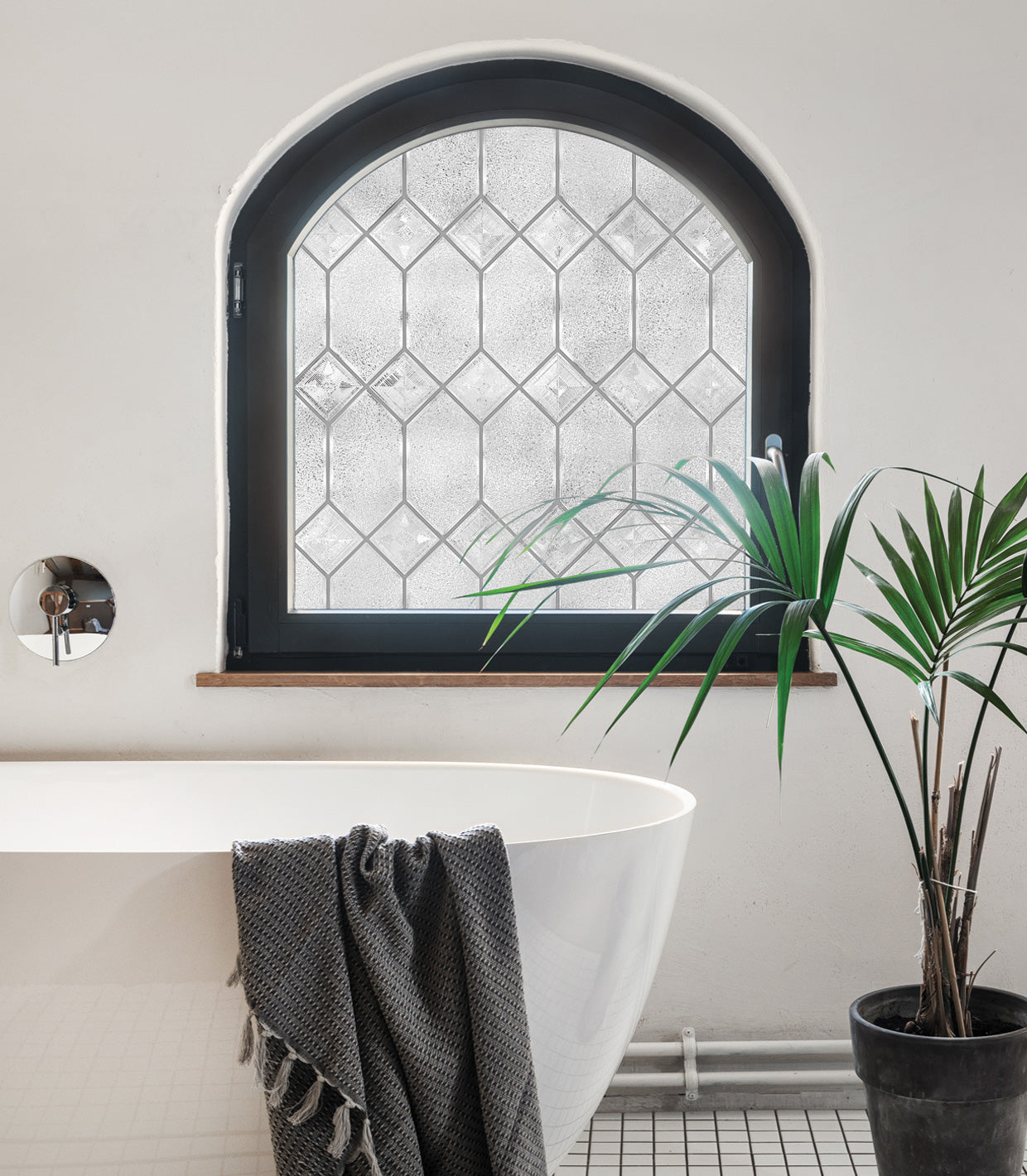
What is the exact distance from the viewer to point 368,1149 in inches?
38.9

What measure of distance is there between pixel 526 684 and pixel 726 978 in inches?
25.4

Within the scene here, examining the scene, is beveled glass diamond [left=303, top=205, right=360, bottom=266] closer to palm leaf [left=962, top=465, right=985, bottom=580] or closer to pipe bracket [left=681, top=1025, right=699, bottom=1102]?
palm leaf [left=962, top=465, right=985, bottom=580]

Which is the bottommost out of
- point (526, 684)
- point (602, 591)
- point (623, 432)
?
point (526, 684)

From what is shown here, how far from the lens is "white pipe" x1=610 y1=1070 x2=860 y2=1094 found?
175 centimetres

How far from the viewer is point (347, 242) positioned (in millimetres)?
1992

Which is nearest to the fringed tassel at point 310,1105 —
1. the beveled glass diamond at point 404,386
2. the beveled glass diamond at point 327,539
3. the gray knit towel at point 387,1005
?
the gray knit towel at point 387,1005

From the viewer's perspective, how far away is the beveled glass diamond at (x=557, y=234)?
1.99m

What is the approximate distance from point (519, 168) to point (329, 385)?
0.58 meters

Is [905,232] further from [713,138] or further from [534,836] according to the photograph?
[534,836]

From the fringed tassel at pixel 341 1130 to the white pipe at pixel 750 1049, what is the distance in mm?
898

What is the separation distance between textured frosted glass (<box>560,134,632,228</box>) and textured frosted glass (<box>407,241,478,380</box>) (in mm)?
253

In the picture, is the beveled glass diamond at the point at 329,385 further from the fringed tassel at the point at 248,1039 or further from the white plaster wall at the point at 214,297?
the fringed tassel at the point at 248,1039

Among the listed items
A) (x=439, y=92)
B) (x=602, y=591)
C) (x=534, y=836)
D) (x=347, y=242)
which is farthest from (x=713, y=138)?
(x=534, y=836)

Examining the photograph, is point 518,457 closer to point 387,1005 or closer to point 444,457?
point 444,457
